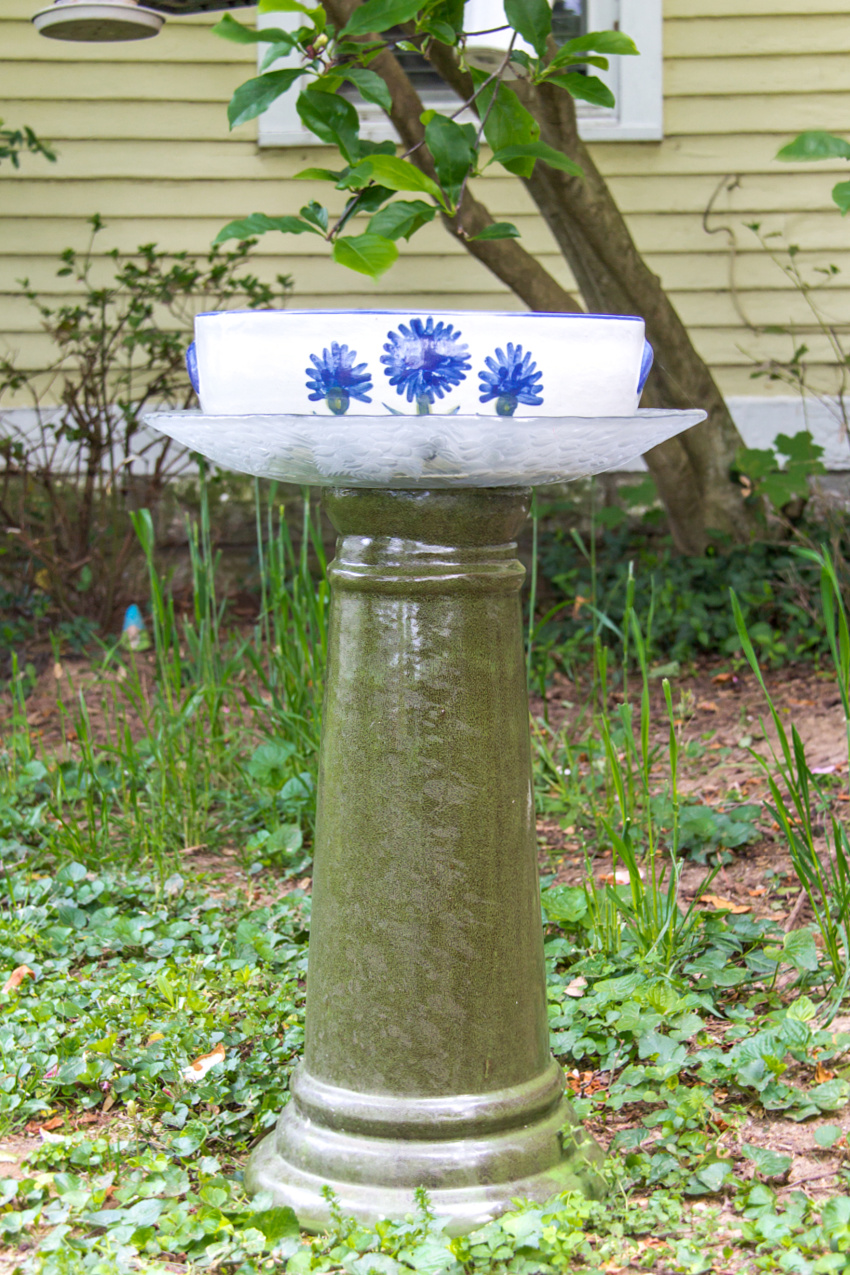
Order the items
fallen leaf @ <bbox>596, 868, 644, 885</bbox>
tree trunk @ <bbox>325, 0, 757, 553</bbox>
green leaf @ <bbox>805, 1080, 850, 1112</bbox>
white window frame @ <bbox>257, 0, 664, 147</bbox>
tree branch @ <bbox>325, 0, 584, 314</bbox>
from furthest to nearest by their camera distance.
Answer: white window frame @ <bbox>257, 0, 664, 147</bbox>, tree trunk @ <bbox>325, 0, 757, 553</bbox>, tree branch @ <bbox>325, 0, 584, 314</bbox>, fallen leaf @ <bbox>596, 868, 644, 885</bbox>, green leaf @ <bbox>805, 1080, 850, 1112</bbox>

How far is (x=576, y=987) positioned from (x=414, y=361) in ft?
4.21

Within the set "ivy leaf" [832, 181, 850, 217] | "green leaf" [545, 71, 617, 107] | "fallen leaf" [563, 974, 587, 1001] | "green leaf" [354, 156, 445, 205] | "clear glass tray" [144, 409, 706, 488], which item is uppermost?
"green leaf" [545, 71, 617, 107]

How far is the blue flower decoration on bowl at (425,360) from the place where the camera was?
1.44 metres

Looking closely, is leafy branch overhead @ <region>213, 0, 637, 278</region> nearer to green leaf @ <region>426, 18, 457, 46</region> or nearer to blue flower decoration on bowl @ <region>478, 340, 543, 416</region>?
green leaf @ <region>426, 18, 457, 46</region>

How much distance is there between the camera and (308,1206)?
62.1 inches

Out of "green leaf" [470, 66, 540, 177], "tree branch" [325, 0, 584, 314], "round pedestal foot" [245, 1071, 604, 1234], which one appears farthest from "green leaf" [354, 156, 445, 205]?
"tree branch" [325, 0, 584, 314]

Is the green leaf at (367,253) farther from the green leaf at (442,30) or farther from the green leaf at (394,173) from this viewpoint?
the green leaf at (442,30)

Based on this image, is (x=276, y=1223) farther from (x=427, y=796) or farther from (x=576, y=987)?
(x=576, y=987)

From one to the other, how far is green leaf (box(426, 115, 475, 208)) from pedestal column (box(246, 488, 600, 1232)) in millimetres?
558

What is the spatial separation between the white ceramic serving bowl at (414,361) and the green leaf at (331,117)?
0.51 metres

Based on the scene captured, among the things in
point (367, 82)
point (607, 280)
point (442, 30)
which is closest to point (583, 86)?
point (442, 30)

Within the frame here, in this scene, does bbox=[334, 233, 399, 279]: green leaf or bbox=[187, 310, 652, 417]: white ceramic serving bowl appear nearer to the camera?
bbox=[187, 310, 652, 417]: white ceramic serving bowl

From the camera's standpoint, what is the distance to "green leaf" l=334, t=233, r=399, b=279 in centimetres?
159

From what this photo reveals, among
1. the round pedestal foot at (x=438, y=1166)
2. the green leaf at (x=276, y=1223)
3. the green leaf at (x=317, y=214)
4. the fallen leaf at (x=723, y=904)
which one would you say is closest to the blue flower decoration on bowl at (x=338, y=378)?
the green leaf at (x=317, y=214)
